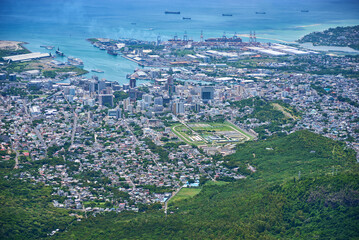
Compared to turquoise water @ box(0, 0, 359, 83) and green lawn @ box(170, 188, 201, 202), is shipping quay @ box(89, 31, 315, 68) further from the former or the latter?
green lawn @ box(170, 188, 201, 202)

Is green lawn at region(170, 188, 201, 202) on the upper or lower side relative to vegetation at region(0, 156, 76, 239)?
lower

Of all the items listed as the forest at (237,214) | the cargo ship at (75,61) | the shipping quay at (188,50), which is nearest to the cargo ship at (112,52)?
the shipping quay at (188,50)

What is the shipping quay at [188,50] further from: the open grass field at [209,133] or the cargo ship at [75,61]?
the open grass field at [209,133]

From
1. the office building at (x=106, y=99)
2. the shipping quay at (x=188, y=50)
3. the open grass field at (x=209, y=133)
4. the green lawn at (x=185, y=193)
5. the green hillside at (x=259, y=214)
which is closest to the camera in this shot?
the green hillside at (x=259, y=214)

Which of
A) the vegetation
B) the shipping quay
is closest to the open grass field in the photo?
the vegetation

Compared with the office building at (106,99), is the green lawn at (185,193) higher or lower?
lower

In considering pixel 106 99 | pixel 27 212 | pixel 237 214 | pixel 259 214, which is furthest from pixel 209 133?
pixel 27 212

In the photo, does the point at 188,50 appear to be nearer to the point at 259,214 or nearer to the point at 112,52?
the point at 112,52
